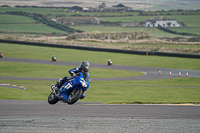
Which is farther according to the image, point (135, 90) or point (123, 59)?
point (123, 59)

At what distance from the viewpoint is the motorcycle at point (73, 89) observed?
12680mm

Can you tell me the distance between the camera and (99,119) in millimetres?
11383

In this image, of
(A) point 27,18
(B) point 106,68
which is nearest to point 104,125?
(B) point 106,68

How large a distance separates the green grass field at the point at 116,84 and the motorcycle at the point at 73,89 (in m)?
5.06

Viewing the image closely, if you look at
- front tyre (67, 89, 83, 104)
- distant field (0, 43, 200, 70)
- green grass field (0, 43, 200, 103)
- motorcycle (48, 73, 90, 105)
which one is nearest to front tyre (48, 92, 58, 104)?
motorcycle (48, 73, 90, 105)

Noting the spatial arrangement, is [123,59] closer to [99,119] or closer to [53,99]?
[53,99]

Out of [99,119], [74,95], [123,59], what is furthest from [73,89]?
[123,59]

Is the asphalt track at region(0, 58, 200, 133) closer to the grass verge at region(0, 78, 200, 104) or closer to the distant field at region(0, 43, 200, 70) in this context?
the grass verge at region(0, 78, 200, 104)

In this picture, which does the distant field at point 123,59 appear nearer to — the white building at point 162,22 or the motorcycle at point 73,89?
the motorcycle at point 73,89

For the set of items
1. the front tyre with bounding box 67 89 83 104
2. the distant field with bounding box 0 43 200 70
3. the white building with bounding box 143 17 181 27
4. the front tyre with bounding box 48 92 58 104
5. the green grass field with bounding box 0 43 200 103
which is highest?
the front tyre with bounding box 67 89 83 104

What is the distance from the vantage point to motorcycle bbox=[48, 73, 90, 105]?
12.7 m

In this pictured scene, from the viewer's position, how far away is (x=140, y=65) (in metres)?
48.8

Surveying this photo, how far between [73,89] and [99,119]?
218 centimetres

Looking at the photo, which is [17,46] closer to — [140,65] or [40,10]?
[140,65]
